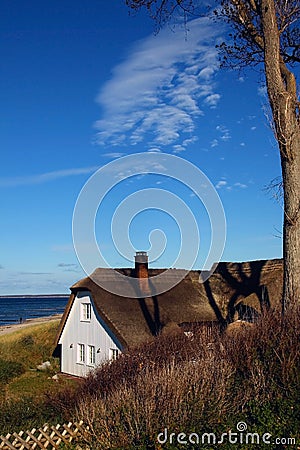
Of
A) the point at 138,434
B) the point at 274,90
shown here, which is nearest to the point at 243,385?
the point at 138,434

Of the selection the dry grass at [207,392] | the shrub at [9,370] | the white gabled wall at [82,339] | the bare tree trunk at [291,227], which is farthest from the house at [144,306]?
the dry grass at [207,392]

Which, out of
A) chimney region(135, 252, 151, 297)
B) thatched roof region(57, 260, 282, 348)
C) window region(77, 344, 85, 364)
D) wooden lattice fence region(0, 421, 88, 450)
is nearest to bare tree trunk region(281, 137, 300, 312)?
wooden lattice fence region(0, 421, 88, 450)

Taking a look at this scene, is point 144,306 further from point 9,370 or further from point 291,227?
point 291,227

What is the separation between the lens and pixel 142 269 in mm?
26062

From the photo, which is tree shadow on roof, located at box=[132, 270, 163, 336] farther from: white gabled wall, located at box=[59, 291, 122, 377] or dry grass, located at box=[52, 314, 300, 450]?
dry grass, located at box=[52, 314, 300, 450]

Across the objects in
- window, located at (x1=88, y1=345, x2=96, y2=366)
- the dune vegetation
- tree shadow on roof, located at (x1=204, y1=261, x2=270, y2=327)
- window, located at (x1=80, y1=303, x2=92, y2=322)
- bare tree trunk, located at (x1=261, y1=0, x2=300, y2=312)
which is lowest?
Result: window, located at (x1=88, y1=345, x2=96, y2=366)

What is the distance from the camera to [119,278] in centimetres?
2720

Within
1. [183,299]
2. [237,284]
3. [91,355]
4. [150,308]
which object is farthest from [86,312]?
[237,284]

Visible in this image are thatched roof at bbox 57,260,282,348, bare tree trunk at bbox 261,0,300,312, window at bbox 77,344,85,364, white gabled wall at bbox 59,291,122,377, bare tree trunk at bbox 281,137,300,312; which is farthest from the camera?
window at bbox 77,344,85,364

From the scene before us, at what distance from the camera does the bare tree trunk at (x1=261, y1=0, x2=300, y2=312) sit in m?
11.5

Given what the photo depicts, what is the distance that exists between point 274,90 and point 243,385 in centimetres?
679

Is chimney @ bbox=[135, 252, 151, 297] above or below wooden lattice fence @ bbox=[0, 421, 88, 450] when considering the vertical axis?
above

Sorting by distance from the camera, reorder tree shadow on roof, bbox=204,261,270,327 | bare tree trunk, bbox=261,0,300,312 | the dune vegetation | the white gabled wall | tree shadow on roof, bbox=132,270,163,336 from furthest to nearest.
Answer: tree shadow on roof, bbox=204,261,270,327 < the white gabled wall < tree shadow on roof, bbox=132,270,163,336 < bare tree trunk, bbox=261,0,300,312 < the dune vegetation

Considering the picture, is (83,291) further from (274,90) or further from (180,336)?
(274,90)
